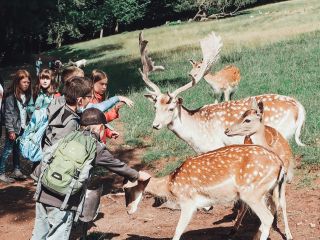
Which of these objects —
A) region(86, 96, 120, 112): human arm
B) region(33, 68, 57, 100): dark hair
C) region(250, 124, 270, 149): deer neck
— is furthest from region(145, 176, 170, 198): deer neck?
region(33, 68, 57, 100): dark hair

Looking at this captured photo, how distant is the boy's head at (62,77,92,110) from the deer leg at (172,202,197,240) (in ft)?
5.05

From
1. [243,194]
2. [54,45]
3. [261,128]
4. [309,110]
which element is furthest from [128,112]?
[54,45]

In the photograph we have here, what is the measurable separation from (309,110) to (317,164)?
8.68 feet

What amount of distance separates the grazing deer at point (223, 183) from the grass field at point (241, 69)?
2741mm

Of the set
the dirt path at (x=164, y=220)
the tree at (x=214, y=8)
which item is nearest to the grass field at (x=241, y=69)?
the dirt path at (x=164, y=220)

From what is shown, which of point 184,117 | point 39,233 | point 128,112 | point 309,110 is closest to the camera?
point 39,233

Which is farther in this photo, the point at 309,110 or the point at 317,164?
the point at 309,110

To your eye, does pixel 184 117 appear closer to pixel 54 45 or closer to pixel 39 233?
pixel 39 233

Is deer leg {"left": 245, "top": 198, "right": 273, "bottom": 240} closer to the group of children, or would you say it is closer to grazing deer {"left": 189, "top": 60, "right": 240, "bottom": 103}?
the group of children

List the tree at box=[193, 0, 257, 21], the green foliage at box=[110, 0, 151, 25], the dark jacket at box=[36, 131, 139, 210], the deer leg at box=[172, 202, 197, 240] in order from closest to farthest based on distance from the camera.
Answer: the dark jacket at box=[36, 131, 139, 210] < the deer leg at box=[172, 202, 197, 240] < the green foliage at box=[110, 0, 151, 25] < the tree at box=[193, 0, 257, 21]

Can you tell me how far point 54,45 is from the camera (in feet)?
167

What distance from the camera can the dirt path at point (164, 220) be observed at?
618 centimetres

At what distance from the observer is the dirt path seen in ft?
20.3

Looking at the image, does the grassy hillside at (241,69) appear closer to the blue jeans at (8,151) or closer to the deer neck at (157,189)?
the blue jeans at (8,151)
